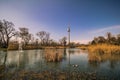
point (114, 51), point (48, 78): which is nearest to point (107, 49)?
point (114, 51)

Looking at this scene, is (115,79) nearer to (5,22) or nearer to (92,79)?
(92,79)

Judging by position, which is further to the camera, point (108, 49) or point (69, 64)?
point (108, 49)

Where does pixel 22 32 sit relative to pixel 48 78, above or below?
above

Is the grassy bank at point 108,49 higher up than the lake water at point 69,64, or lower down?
higher up

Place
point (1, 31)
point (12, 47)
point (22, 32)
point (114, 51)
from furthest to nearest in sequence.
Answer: point (22, 32)
point (1, 31)
point (12, 47)
point (114, 51)

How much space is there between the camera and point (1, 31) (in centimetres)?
4131

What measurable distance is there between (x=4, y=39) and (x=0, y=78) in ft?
131

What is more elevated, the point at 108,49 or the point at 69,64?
the point at 108,49

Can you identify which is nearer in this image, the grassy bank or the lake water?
the lake water

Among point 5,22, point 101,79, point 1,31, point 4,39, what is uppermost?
point 5,22

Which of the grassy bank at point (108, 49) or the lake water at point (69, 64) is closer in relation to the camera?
the lake water at point (69, 64)

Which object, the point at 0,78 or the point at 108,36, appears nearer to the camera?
the point at 0,78

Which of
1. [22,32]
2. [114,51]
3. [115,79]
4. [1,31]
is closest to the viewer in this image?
[115,79]

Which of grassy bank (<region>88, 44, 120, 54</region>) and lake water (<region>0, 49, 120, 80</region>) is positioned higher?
grassy bank (<region>88, 44, 120, 54</region>)
